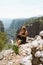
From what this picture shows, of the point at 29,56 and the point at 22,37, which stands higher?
the point at 29,56

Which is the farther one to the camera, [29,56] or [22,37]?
[22,37]

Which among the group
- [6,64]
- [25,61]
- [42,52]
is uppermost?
[42,52]

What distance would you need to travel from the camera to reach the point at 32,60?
12797 millimetres

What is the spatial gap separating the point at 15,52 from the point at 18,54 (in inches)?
12.4

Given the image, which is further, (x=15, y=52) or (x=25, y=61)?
(x=15, y=52)

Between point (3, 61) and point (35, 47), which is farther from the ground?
point (35, 47)

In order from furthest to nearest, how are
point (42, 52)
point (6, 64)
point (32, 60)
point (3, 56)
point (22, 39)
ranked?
point (22, 39) → point (3, 56) → point (6, 64) → point (32, 60) → point (42, 52)

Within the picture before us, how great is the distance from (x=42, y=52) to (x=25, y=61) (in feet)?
5.75

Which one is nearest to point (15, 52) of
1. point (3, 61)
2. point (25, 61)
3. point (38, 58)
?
point (3, 61)

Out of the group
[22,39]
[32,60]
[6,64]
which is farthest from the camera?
[22,39]

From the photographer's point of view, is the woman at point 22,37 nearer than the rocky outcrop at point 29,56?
No

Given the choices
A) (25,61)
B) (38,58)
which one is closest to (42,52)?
(38,58)

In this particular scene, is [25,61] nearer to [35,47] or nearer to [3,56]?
[35,47]

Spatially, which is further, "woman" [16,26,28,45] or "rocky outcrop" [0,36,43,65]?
"woman" [16,26,28,45]
